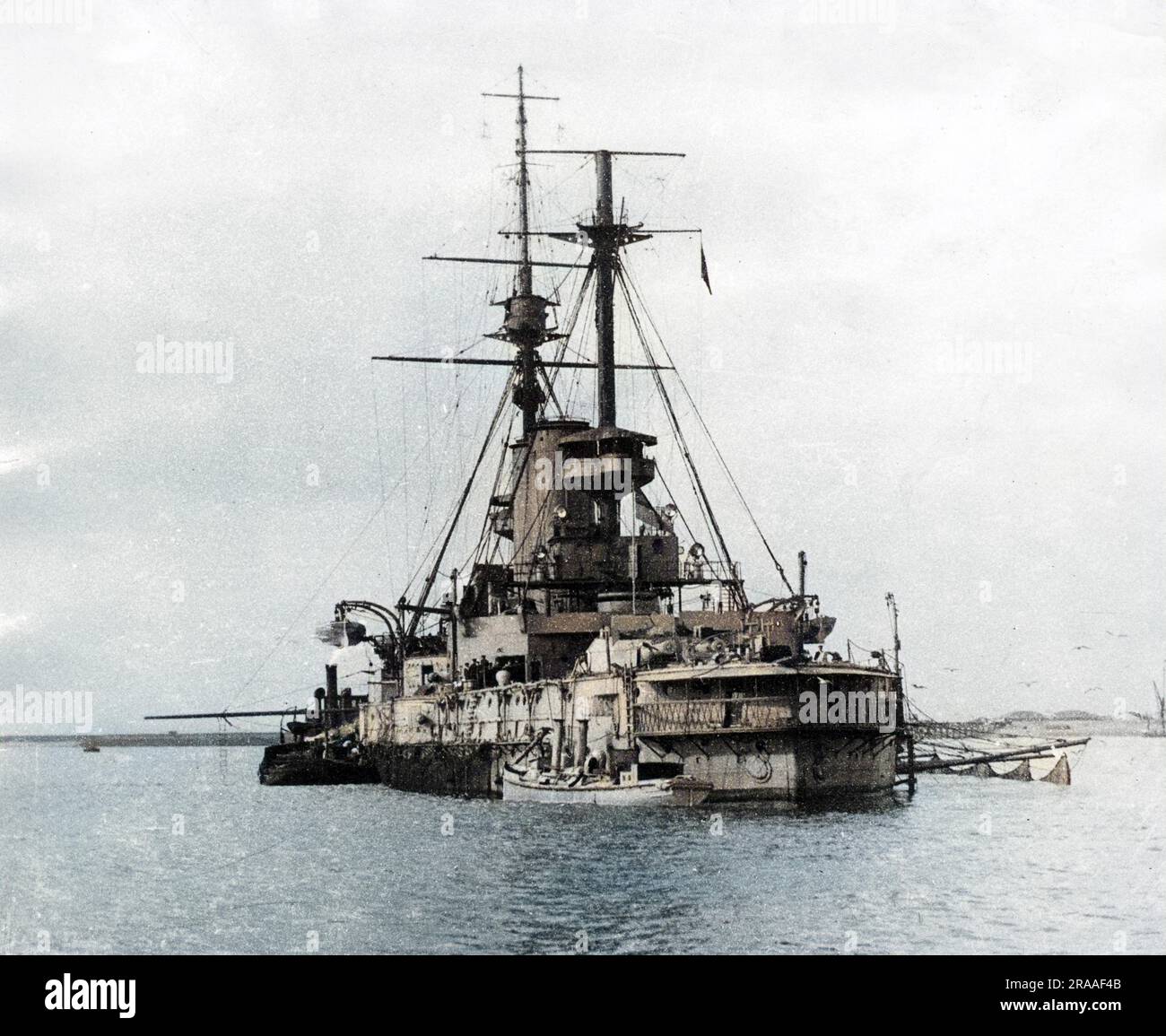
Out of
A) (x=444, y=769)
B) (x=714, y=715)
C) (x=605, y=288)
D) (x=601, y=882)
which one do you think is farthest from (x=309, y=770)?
(x=601, y=882)

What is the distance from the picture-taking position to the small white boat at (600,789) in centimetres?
3844

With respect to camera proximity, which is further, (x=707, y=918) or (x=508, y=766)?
(x=508, y=766)

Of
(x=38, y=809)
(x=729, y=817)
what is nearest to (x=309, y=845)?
(x=729, y=817)

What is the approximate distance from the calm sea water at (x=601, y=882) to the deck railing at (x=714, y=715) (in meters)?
2.60


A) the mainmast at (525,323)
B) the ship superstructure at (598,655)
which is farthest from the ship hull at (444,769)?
the mainmast at (525,323)

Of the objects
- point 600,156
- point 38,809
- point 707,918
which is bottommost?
point 38,809

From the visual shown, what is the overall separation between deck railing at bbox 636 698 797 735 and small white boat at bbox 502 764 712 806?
1.58m

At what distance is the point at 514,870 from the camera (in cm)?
2823

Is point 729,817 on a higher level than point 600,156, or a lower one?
lower

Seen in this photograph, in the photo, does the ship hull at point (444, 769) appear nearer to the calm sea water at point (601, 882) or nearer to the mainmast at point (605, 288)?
the calm sea water at point (601, 882)

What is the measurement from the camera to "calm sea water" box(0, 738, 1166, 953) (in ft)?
70.5

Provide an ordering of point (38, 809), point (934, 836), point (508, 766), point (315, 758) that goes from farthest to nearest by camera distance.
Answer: point (315, 758) < point (38, 809) < point (508, 766) < point (934, 836)
